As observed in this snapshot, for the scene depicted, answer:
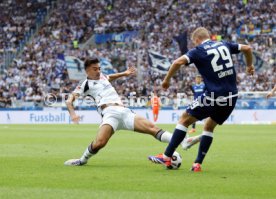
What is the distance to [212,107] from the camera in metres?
10.8

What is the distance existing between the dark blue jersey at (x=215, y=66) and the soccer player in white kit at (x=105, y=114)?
1739 mm

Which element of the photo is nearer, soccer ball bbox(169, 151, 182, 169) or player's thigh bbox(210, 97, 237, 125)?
player's thigh bbox(210, 97, 237, 125)

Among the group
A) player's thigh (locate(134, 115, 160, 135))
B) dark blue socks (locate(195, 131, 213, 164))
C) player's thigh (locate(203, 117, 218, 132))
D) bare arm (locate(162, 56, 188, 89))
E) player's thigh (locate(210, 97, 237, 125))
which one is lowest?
dark blue socks (locate(195, 131, 213, 164))

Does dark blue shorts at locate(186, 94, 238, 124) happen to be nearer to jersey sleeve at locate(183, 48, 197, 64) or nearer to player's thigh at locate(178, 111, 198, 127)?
player's thigh at locate(178, 111, 198, 127)

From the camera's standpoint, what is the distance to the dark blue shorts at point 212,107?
10.8m

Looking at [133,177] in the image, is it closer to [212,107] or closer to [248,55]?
[212,107]

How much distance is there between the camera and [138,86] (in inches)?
1807

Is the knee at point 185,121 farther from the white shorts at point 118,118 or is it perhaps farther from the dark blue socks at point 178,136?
the white shorts at point 118,118

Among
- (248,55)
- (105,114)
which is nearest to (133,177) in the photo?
(105,114)

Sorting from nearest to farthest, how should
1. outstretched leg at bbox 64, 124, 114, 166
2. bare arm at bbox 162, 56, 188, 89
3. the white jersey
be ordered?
bare arm at bbox 162, 56, 188, 89, outstretched leg at bbox 64, 124, 114, 166, the white jersey

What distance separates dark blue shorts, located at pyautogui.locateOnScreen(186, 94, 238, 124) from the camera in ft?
35.3

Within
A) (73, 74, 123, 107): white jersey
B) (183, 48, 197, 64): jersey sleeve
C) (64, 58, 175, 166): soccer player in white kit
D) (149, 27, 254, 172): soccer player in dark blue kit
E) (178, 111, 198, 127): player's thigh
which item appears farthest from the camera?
(73, 74, 123, 107): white jersey

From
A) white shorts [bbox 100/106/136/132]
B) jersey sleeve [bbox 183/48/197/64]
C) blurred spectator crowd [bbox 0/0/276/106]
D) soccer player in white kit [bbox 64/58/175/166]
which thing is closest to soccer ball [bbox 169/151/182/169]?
soccer player in white kit [bbox 64/58/175/166]

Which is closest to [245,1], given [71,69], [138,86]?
[138,86]
